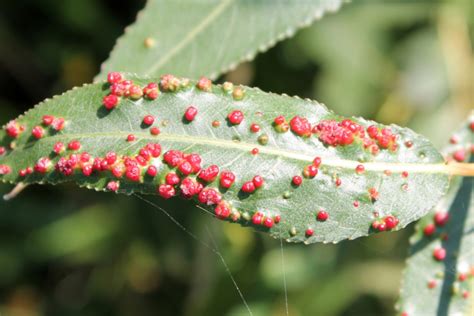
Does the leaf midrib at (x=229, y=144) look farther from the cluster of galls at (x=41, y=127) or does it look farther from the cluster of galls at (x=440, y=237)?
the cluster of galls at (x=440, y=237)

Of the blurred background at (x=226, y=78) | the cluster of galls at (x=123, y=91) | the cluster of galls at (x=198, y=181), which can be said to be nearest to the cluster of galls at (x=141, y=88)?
the cluster of galls at (x=123, y=91)

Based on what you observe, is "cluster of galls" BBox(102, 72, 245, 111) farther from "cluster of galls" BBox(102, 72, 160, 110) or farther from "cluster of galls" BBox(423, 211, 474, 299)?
"cluster of galls" BBox(423, 211, 474, 299)

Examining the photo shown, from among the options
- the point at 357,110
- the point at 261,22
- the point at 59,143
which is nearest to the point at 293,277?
the point at 357,110

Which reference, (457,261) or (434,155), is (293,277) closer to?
(457,261)

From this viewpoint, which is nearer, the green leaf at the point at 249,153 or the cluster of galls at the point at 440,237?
the green leaf at the point at 249,153

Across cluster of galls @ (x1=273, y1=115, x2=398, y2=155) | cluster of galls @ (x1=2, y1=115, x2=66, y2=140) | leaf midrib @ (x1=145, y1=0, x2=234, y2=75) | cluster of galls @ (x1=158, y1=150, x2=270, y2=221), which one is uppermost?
leaf midrib @ (x1=145, y1=0, x2=234, y2=75)

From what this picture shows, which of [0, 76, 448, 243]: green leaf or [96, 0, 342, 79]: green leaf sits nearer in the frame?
[0, 76, 448, 243]: green leaf

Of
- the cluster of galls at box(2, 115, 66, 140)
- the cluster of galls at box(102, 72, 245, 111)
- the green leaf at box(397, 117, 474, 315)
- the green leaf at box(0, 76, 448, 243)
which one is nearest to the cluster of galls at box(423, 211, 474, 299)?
the green leaf at box(397, 117, 474, 315)
